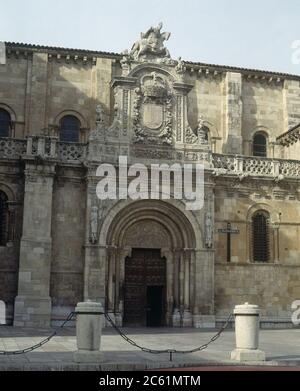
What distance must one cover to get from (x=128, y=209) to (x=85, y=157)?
2.95 meters

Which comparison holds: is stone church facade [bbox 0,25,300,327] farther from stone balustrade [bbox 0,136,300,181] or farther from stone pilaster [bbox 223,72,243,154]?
stone pilaster [bbox 223,72,243,154]

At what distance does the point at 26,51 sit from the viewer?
1204 inches

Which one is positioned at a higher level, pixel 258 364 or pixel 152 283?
pixel 152 283

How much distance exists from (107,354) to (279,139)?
20.5 m

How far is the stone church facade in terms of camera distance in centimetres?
2569

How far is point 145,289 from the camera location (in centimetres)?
2747

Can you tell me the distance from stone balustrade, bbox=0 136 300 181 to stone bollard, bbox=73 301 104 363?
40.2 ft

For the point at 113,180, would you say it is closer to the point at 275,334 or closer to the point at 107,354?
the point at 275,334

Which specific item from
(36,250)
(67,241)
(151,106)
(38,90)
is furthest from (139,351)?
(38,90)

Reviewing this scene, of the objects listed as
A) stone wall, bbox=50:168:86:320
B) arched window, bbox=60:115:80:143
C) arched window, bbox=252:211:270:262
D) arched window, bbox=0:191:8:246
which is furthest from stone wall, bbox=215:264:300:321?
arched window, bbox=60:115:80:143

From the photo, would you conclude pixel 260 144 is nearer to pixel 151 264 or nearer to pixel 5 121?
pixel 151 264

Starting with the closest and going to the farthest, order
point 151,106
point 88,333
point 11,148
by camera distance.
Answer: point 88,333 → point 11,148 → point 151,106

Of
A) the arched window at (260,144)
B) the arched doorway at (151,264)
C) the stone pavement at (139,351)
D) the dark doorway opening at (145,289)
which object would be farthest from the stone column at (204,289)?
the arched window at (260,144)
